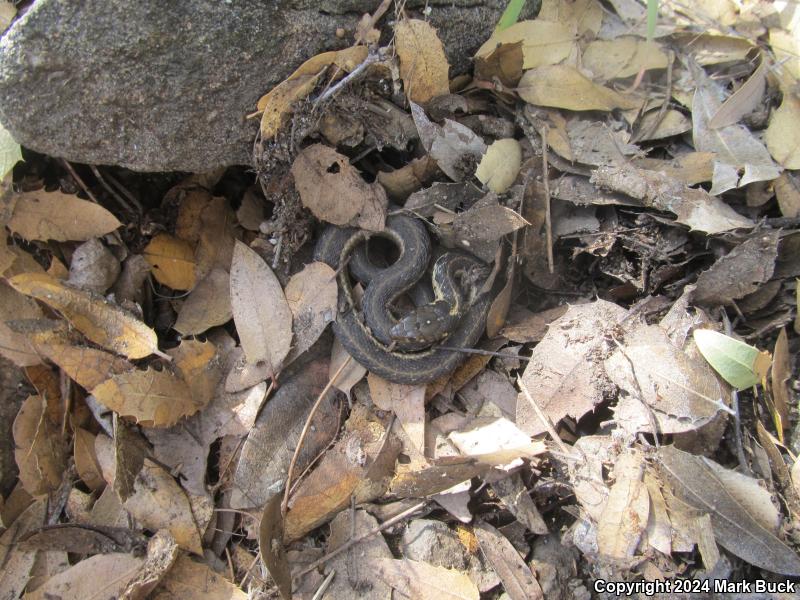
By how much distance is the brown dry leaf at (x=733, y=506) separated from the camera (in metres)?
2.67

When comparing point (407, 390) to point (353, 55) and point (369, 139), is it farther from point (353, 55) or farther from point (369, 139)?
point (353, 55)

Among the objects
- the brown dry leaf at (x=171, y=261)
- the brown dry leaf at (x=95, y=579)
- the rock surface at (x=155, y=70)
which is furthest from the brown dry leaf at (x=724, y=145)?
the brown dry leaf at (x=95, y=579)

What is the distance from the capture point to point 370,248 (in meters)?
4.09

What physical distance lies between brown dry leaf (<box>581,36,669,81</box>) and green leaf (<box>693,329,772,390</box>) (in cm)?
183

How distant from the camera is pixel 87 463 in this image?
135 inches

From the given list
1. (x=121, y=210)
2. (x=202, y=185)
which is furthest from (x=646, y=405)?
(x=121, y=210)

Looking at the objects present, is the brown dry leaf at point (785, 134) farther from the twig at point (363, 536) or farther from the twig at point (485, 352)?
the twig at point (363, 536)

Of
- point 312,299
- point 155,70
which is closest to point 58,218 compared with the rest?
point 155,70

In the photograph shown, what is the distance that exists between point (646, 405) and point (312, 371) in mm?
1970

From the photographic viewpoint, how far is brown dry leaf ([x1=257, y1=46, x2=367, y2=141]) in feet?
10.3

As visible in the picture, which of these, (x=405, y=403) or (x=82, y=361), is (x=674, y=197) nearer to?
(x=405, y=403)

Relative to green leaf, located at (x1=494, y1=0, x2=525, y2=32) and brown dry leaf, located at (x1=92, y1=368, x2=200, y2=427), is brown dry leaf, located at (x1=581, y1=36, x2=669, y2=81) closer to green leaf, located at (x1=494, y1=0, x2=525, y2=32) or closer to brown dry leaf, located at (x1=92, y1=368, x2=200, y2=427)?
green leaf, located at (x1=494, y1=0, x2=525, y2=32)

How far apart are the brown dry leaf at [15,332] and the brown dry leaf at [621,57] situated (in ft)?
12.7

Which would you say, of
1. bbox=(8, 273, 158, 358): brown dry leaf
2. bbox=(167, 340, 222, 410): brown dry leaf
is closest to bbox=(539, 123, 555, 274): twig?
bbox=(167, 340, 222, 410): brown dry leaf
